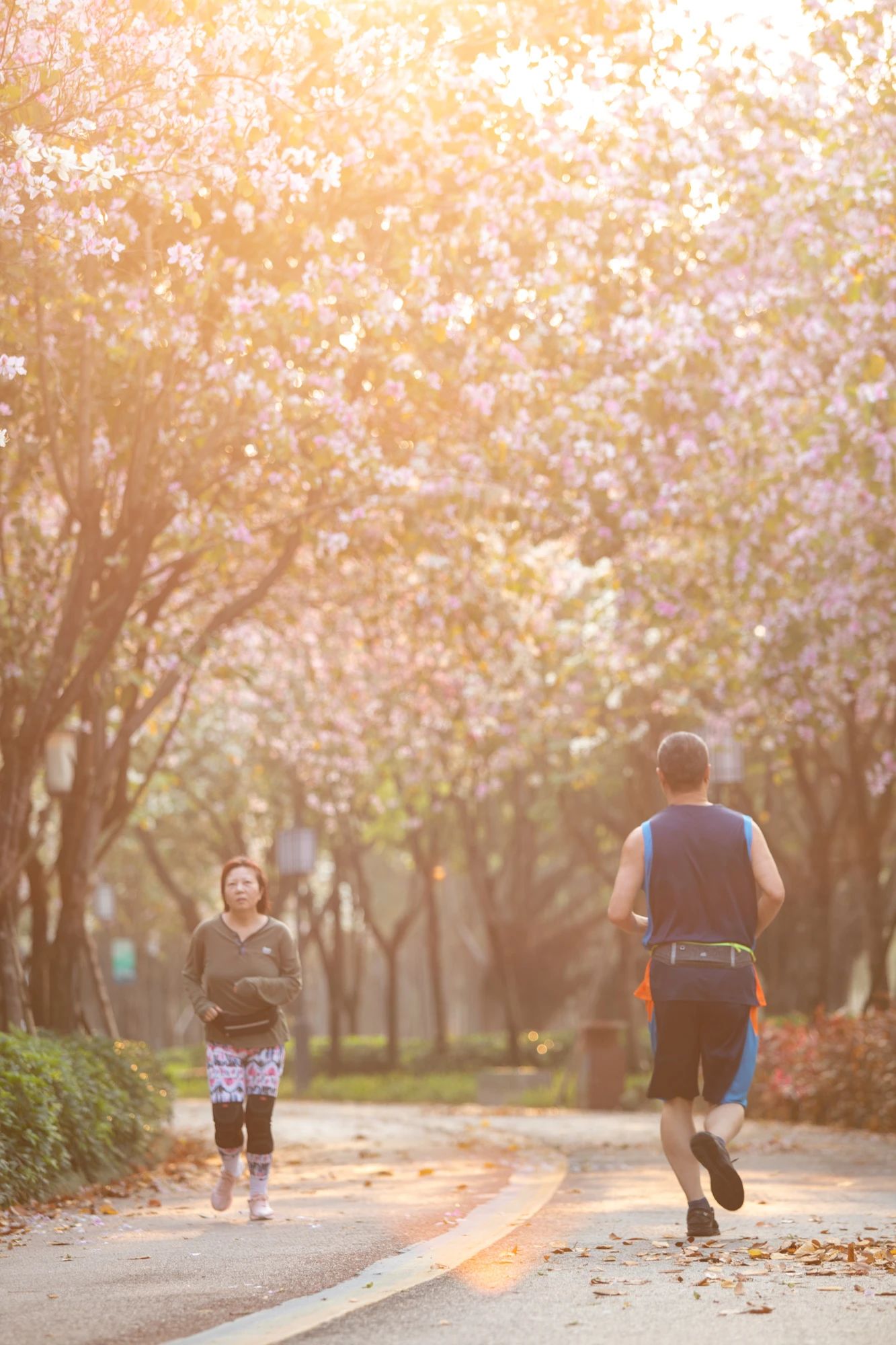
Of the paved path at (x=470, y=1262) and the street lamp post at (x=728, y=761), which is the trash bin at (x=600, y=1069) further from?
the paved path at (x=470, y=1262)

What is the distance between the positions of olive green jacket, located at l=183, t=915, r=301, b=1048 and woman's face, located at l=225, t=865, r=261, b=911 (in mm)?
154

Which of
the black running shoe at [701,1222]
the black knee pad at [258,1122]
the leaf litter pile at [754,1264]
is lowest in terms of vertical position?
the leaf litter pile at [754,1264]

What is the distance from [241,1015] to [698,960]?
3049 millimetres

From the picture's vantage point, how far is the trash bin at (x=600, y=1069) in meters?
25.7

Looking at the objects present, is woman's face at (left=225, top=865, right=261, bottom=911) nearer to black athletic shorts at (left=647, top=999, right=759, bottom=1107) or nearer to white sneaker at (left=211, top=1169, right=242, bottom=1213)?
white sneaker at (left=211, top=1169, right=242, bottom=1213)

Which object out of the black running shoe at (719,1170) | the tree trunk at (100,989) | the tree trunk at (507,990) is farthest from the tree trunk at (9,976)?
the tree trunk at (507,990)

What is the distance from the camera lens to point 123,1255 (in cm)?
847

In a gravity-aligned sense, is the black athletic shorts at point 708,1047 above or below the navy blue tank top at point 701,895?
below

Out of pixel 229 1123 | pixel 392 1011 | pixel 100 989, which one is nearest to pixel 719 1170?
pixel 229 1123

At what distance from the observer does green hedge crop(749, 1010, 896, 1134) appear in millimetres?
17953

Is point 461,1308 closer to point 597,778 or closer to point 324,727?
point 324,727

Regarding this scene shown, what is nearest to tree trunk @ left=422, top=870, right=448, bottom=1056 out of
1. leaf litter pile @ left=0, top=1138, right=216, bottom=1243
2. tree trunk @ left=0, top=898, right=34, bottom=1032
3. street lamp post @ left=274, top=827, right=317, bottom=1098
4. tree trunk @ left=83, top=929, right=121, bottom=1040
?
street lamp post @ left=274, top=827, right=317, bottom=1098

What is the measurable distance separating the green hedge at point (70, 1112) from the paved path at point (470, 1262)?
524 millimetres

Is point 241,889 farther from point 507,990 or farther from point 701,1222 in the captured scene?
point 507,990
